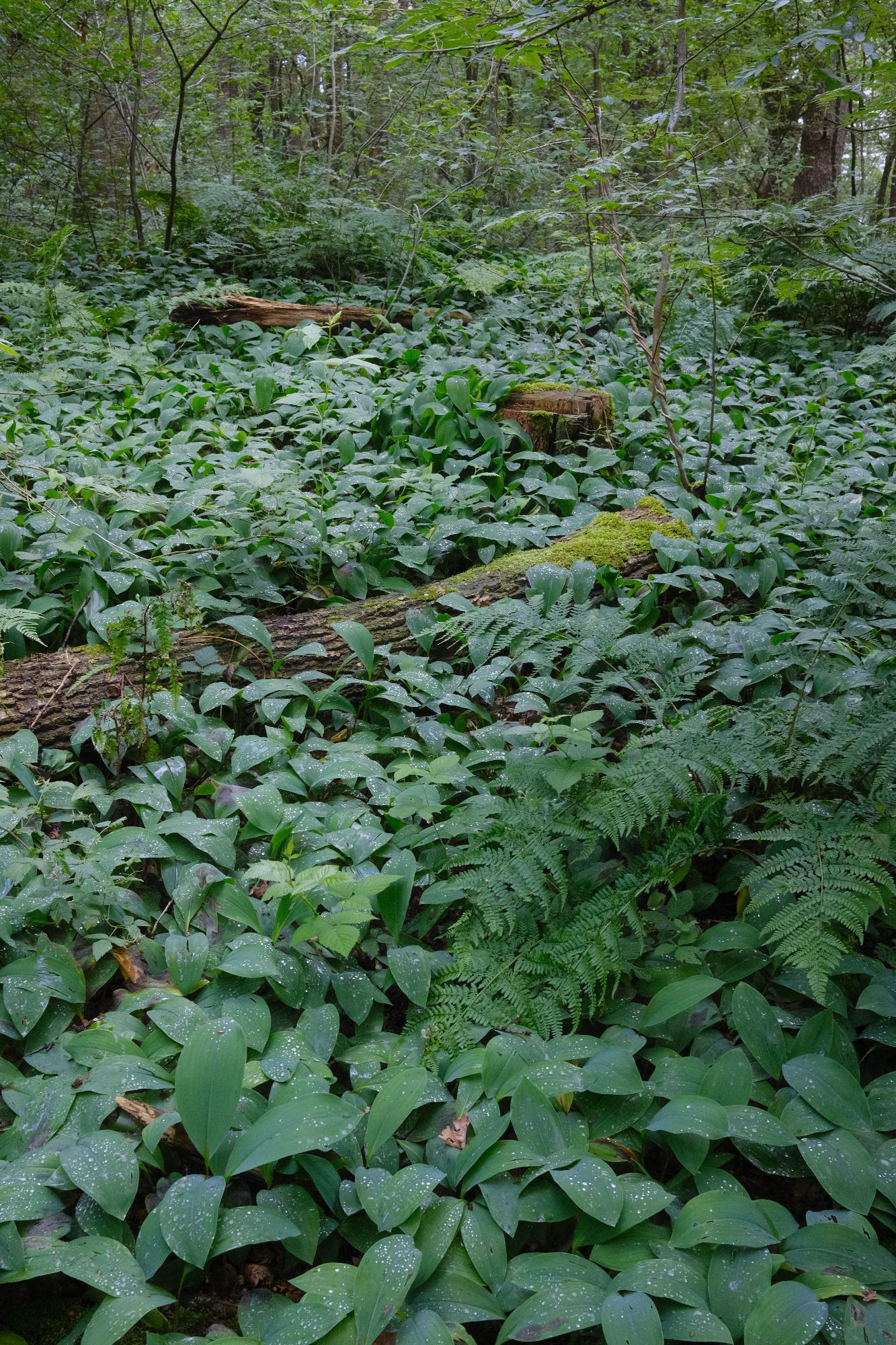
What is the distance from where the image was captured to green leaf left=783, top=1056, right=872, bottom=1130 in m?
1.77

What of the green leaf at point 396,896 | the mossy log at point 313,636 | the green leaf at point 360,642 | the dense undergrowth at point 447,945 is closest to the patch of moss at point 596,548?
the mossy log at point 313,636

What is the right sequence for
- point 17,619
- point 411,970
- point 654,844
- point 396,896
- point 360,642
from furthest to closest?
1. point 360,642
2. point 17,619
3. point 654,844
4. point 396,896
5. point 411,970

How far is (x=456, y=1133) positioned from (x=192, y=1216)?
0.58 metres

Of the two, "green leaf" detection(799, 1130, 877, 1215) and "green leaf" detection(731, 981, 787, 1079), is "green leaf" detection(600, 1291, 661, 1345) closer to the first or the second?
"green leaf" detection(799, 1130, 877, 1215)

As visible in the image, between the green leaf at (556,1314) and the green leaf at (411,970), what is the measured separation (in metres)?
0.71

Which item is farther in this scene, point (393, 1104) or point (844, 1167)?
point (393, 1104)

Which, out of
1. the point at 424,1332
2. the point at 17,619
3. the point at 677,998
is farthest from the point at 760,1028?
the point at 17,619

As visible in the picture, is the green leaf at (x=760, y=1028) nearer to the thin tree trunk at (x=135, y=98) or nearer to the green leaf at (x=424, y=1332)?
the green leaf at (x=424, y=1332)

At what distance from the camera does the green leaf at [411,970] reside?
2.14m

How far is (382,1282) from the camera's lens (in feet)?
5.04

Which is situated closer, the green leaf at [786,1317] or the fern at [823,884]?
the green leaf at [786,1317]

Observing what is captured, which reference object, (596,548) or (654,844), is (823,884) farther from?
(596,548)

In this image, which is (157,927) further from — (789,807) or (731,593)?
(731,593)

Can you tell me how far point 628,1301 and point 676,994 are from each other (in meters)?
0.69
